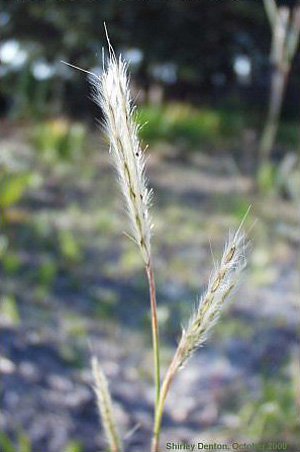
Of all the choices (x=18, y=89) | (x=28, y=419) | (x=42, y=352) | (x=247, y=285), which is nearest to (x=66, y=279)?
(x=42, y=352)

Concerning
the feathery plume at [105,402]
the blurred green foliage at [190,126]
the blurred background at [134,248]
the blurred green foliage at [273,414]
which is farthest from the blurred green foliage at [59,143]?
the feathery plume at [105,402]

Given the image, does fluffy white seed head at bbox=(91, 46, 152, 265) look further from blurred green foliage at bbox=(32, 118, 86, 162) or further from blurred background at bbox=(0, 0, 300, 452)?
blurred green foliage at bbox=(32, 118, 86, 162)

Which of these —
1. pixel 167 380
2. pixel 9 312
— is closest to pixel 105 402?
pixel 167 380

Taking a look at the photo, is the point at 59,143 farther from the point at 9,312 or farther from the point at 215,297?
the point at 215,297

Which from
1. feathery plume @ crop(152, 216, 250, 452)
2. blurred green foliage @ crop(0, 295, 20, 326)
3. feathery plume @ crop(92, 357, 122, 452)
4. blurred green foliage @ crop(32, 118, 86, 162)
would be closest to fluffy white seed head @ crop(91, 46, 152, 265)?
feathery plume @ crop(152, 216, 250, 452)

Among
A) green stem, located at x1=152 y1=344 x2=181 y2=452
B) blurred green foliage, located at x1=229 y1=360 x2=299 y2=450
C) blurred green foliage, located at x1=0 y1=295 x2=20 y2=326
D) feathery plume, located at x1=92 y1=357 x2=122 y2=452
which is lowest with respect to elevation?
blurred green foliage, located at x1=229 y1=360 x2=299 y2=450

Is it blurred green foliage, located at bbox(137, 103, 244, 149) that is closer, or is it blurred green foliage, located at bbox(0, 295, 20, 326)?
blurred green foliage, located at bbox(0, 295, 20, 326)
